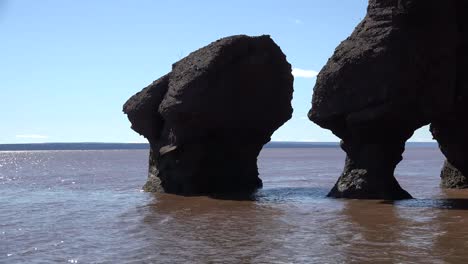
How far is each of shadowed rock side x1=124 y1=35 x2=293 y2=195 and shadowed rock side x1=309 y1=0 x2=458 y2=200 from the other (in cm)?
466

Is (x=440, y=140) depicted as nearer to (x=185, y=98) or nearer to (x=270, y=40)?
(x=270, y=40)

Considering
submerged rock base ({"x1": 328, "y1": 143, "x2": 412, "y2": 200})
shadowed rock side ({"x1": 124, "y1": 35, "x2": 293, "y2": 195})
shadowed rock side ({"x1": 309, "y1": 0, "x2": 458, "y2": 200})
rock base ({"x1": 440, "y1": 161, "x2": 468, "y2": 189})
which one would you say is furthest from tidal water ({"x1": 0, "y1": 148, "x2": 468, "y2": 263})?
rock base ({"x1": 440, "y1": 161, "x2": 468, "y2": 189})

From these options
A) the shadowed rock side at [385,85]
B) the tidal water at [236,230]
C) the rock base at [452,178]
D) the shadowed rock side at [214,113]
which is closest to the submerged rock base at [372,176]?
the shadowed rock side at [385,85]

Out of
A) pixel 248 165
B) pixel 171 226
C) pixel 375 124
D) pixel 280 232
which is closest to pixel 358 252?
pixel 280 232

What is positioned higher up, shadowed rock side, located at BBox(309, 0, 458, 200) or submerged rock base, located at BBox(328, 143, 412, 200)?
shadowed rock side, located at BBox(309, 0, 458, 200)

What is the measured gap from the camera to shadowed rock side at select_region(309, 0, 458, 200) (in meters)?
21.9

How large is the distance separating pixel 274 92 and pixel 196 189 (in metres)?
6.59

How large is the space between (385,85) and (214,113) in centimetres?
849

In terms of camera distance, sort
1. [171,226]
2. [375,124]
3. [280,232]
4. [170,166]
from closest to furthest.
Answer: [280,232], [171,226], [375,124], [170,166]

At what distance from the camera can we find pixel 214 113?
88.8 feet

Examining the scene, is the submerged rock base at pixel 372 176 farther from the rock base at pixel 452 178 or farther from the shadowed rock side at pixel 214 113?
the shadowed rock side at pixel 214 113

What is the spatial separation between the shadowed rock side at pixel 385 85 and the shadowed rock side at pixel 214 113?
466 centimetres

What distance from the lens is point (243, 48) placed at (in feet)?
91.8

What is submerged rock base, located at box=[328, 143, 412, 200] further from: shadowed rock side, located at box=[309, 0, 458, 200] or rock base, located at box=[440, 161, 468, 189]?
rock base, located at box=[440, 161, 468, 189]
